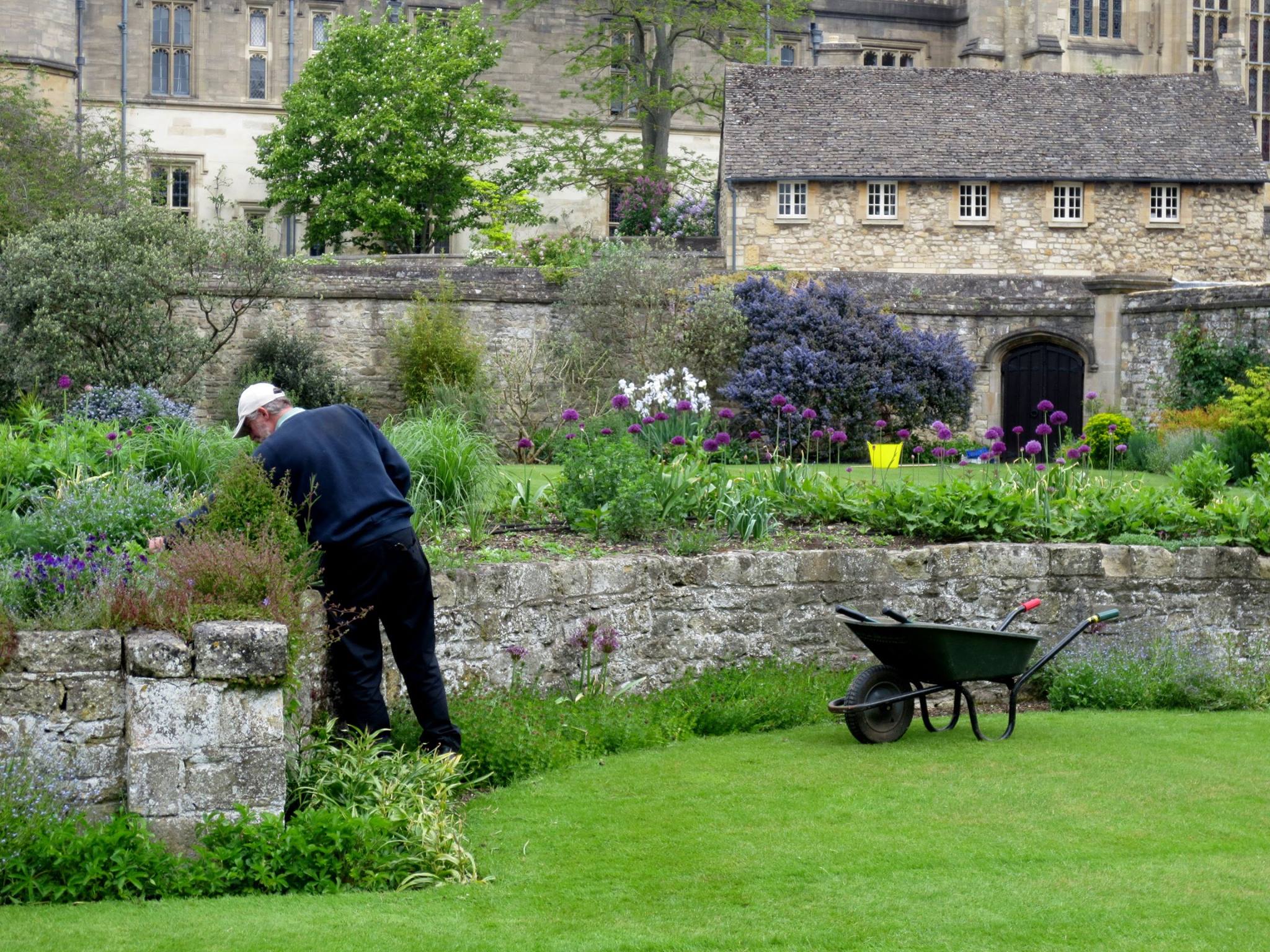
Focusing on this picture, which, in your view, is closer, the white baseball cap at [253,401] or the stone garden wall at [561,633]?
the stone garden wall at [561,633]

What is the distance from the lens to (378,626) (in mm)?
6562

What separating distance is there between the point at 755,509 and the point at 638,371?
13069mm

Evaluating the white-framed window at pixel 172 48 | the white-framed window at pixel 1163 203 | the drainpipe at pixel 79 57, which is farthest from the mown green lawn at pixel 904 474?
the white-framed window at pixel 172 48

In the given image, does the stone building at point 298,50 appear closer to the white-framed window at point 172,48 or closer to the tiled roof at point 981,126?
the white-framed window at point 172,48

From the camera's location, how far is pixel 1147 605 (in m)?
9.39

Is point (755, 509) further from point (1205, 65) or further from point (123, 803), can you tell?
point (1205, 65)

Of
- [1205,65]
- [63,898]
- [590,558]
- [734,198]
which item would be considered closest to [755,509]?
[590,558]

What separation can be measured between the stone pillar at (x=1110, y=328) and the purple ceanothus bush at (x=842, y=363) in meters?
2.66

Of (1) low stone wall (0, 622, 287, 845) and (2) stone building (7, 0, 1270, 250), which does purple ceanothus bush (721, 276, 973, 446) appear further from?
(2) stone building (7, 0, 1270, 250)

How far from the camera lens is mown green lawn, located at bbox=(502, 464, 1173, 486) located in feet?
42.0

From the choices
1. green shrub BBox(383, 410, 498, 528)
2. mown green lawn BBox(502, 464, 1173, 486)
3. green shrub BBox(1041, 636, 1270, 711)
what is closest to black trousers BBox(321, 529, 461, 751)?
green shrub BBox(383, 410, 498, 528)

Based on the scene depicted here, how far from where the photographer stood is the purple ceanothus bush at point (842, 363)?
2222cm

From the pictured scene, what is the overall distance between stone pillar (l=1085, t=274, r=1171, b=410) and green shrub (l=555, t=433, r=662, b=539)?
16.9 meters

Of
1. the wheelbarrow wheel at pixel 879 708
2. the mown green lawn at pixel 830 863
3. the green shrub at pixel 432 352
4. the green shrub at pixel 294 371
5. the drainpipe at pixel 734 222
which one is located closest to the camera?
the mown green lawn at pixel 830 863
